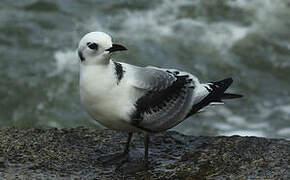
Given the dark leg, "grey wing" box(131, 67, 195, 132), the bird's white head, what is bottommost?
the dark leg

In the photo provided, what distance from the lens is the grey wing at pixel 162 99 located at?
472 centimetres

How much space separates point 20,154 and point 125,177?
0.91 meters

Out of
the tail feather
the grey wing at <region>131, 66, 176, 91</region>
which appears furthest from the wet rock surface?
the grey wing at <region>131, 66, 176, 91</region>

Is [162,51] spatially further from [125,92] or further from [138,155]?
[125,92]

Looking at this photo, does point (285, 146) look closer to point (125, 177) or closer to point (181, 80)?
point (181, 80)

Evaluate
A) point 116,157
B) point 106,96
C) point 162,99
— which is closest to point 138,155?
point 116,157

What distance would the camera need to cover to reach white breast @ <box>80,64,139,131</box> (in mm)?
4539

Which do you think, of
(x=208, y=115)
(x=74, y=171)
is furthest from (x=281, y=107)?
(x=74, y=171)

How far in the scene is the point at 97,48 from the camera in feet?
14.9

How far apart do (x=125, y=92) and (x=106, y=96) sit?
0.16m

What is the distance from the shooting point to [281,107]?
9.48m

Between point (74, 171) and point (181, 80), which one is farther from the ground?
point (181, 80)

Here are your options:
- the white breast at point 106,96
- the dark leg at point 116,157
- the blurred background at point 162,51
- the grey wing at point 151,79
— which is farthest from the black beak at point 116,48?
the blurred background at point 162,51

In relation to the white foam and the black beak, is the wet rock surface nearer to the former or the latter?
the black beak
